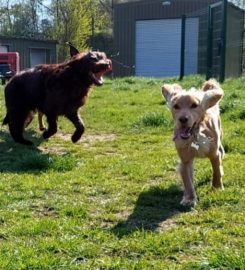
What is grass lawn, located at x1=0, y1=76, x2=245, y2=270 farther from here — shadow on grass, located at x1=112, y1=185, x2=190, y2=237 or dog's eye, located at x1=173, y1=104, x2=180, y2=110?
dog's eye, located at x1=173, y1=104, x2=180, y2=110

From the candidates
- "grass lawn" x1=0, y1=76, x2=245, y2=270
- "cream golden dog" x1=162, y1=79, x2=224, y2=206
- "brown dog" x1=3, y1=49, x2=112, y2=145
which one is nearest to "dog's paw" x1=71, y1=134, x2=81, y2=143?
"brown dog" x1=3, y1=49, x2=112, y2=145

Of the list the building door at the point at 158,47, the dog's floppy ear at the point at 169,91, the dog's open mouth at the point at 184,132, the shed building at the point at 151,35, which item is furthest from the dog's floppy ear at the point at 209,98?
the building door at the point at 158,47

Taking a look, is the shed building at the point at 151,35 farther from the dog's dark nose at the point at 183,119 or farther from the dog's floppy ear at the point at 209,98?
the dog's dark nose at the point at 183,119

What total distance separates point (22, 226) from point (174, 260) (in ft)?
4.29

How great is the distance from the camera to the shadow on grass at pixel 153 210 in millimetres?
4125

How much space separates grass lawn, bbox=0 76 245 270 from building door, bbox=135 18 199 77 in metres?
29.8

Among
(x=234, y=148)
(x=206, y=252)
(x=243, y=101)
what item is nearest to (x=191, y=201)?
(x=206, y=252)

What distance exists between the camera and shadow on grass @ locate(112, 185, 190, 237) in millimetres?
4125

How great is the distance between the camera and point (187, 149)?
4.72 metres

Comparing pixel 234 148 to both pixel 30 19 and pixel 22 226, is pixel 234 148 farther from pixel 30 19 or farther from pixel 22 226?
pixel 30 19

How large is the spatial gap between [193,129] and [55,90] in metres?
3.19

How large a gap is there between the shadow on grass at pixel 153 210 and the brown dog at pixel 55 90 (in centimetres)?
261

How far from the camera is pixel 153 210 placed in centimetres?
457

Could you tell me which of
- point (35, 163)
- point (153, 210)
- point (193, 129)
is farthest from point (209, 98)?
point (35, 163)
